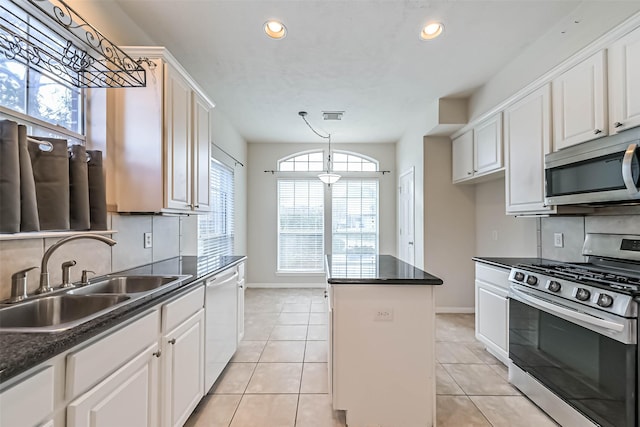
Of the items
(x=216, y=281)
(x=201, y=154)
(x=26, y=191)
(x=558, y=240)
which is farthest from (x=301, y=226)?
(x=26, y=191)

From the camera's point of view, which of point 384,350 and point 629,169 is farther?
point 384,350

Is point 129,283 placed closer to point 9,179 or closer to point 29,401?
point 9,179

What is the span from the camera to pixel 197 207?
2.59 meters

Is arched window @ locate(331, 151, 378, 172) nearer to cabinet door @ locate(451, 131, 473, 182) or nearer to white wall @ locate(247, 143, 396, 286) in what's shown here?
white wall @ locate(247, 143, 396, 286)

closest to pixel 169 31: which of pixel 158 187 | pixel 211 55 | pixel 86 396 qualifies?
pixel 211 55

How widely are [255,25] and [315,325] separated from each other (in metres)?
3.14

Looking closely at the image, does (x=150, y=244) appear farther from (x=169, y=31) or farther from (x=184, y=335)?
(x=169, y=31)

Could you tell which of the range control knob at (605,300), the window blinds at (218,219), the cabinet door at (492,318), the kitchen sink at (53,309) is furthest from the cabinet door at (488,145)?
the kitchen sink at (53,309)

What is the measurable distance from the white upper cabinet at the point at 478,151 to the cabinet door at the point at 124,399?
10.8 ft

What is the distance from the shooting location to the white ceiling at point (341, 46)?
2.14 m

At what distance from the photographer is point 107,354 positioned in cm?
113

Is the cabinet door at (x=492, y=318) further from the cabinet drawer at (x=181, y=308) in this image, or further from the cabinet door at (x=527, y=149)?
the cabinet drawer at (x=181, y=308)

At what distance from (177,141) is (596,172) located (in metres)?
2.85

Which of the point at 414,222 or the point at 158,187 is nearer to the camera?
the point at 158,187
